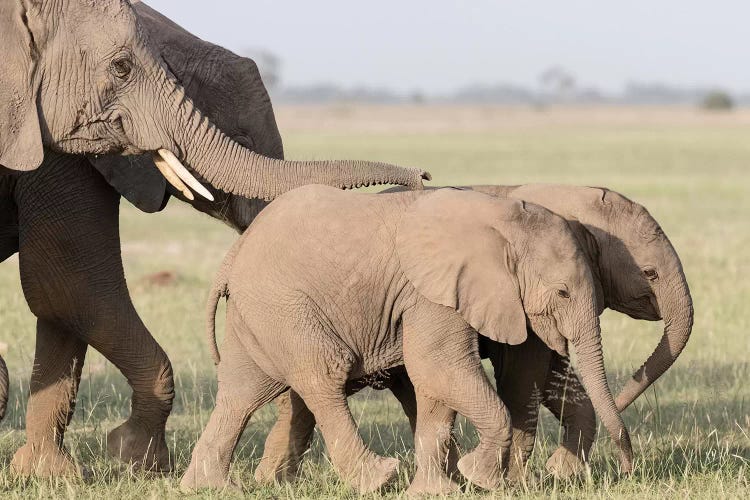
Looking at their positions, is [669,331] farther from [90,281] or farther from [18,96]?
[18,96]

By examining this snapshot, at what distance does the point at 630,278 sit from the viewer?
679 centimetres

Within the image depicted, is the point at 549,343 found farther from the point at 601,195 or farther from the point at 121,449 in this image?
the point at 121,449

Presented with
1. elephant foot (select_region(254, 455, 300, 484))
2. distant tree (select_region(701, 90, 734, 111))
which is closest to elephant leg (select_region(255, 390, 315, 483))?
elephant foot (select_region(254, 455, 300, 484))

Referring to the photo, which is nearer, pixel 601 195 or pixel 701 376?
pixel 601 195

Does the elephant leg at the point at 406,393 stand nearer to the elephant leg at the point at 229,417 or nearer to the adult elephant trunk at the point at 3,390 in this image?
the elephant leg at the point at 229,417

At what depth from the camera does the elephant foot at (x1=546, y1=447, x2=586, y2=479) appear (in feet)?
22.5

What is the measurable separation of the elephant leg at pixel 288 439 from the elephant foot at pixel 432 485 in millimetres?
850

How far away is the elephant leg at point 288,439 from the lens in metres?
7.02

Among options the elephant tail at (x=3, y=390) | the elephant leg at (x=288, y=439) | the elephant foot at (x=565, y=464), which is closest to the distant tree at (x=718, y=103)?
the elephant foot at (x=565, y=464)

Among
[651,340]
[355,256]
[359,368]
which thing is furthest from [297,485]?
[651,340]

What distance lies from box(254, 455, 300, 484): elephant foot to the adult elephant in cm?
64

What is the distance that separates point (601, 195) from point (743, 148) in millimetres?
42749

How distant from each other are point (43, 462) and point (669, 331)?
3.11 meters

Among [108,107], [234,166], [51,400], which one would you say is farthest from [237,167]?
[51,400]
